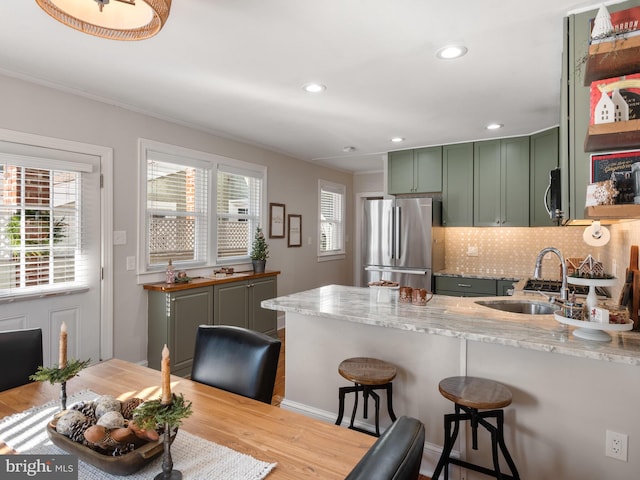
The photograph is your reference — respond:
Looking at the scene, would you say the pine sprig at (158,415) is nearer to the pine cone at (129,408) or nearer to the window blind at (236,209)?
the pine cone at (129,408)

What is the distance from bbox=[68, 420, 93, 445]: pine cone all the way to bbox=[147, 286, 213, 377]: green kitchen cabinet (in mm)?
2432

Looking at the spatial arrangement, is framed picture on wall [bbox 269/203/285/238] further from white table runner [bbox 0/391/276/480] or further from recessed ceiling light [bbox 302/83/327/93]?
white table runner [bbox 0/391/276/480]

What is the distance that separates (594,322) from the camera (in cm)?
161

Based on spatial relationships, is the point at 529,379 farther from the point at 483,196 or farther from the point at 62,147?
the point at 62,147

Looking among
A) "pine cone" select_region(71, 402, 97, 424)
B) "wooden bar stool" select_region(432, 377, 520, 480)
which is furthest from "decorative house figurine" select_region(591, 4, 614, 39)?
"pine cone" select_region(71, 402, 97, 424)

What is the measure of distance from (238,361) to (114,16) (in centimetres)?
147

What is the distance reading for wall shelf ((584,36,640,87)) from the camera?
1334 millimetres

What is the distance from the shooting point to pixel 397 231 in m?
4.71

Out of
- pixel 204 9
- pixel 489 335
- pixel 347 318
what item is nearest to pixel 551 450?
pixel 489 335

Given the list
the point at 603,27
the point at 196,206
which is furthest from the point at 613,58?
the point at 196,206

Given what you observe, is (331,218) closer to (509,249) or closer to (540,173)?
(509,249)

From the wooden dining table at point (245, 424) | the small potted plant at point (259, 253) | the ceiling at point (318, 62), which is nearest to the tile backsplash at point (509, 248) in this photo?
the ceiling at point (318, 62)

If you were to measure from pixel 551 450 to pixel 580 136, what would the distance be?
147cm

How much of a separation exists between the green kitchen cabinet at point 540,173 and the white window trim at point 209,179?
3.15 m
